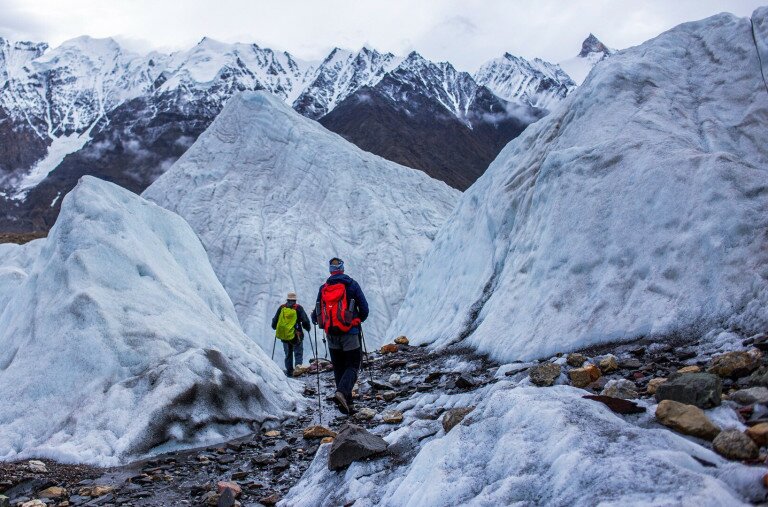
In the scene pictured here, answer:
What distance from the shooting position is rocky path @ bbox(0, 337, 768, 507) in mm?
3848

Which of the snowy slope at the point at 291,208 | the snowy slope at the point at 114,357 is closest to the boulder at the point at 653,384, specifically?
the snowy slope at the point at 114,357

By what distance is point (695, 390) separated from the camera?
4.05 metres

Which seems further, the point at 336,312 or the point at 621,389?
the point at 336,312

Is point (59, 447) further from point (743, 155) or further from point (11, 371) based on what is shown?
point (743, 155)

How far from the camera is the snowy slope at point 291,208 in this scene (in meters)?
27.8

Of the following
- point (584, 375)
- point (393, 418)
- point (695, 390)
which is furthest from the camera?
point (393, 418)

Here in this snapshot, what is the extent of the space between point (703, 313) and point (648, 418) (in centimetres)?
270

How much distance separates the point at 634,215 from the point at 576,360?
2572 mm

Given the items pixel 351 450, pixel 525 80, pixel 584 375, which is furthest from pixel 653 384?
pixel 525 80

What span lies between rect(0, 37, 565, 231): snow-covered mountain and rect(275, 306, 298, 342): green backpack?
243 ft

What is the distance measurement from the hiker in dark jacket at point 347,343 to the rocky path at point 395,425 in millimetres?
308

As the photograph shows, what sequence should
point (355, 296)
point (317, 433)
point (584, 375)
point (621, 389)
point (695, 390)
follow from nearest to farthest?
point (695, 390)
point (621, 389)
point (584, 375)
point (317, 433)
point (355, 296)

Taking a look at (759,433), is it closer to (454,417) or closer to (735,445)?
(735,445)

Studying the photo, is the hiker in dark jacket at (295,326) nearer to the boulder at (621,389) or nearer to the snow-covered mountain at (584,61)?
the boulder at (621,389)
